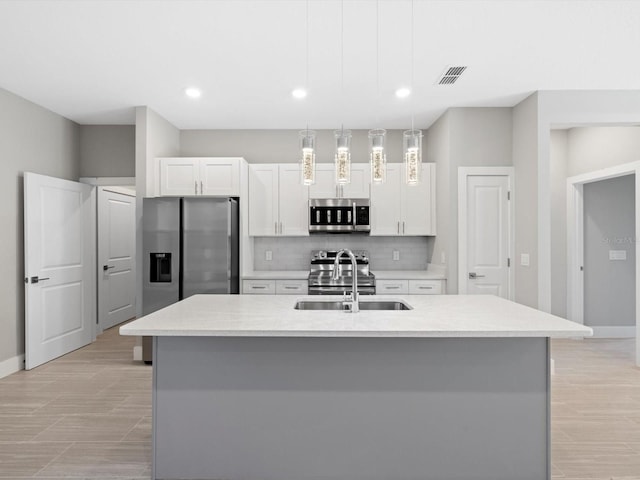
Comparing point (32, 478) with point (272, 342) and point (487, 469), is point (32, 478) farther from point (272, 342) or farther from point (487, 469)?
point (487, 469)

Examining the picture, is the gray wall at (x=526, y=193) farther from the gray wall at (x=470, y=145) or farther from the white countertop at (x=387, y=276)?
the white countertop at (x=387, y=276)

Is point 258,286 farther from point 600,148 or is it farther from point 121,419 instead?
point 600,148

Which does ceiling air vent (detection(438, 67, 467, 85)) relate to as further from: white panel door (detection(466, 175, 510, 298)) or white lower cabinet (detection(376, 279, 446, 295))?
white lower cabinet (detection(376, 279, 446, 295))

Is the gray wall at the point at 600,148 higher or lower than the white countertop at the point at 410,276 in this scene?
higher

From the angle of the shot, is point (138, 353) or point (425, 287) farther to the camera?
point (425, 287)

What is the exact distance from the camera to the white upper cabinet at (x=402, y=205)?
532cm

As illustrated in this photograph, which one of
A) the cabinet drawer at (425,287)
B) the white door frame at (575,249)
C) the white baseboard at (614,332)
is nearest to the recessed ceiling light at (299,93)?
the cabinet drawer at (425,287)

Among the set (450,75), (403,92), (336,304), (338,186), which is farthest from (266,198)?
(336,304)

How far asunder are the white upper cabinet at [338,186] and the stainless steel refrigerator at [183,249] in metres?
1.25

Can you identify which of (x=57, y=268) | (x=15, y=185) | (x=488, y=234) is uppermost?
(x=15, y=185)

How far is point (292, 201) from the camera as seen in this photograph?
5398mm

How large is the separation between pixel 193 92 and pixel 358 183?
2.12 metres

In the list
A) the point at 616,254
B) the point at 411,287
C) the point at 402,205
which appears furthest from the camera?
the point at 616,254

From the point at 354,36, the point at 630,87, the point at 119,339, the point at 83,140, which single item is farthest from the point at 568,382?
the point at 83,140
